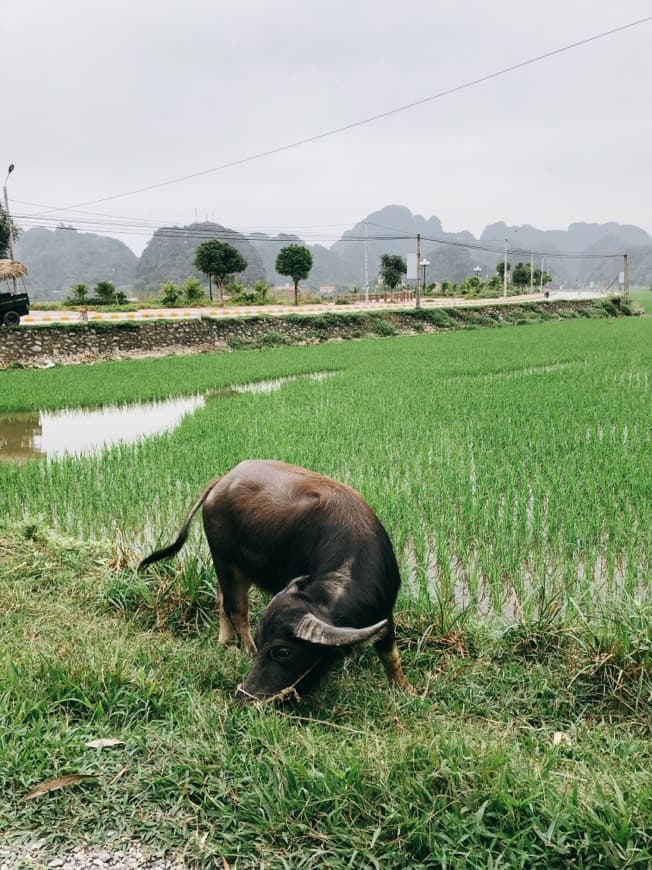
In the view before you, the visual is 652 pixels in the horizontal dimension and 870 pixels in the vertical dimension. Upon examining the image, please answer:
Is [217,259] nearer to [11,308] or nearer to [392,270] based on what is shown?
[392,270]

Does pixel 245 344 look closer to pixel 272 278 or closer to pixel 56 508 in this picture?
pixel 56 508

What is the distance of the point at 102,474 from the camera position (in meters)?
5.66

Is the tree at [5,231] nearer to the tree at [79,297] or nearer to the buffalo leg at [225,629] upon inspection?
the tree at [79,297]

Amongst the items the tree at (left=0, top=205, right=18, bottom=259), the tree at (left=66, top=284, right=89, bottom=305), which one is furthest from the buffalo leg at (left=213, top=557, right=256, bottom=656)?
the tree at (left=66, top=284, right=89, bottom=305)

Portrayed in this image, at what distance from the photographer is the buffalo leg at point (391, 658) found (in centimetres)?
241

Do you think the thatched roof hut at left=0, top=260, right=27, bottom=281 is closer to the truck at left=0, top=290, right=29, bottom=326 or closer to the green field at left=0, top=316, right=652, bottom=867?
the truck at left=0, top=290, right=29, bottom=326

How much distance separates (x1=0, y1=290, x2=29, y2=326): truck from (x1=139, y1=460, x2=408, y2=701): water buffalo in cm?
1423

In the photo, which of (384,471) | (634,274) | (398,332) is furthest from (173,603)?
(634,274)

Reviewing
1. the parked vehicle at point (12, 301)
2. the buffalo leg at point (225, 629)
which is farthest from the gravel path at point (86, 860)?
the parked vehicle at point (12, 301)

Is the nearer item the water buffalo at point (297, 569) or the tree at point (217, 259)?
the water buffalo at point (297, 569)

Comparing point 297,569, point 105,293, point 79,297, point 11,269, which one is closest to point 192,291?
point 105,293

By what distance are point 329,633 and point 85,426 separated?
756 cm

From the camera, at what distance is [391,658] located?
2.46 metres

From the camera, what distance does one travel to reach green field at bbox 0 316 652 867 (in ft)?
5.66
